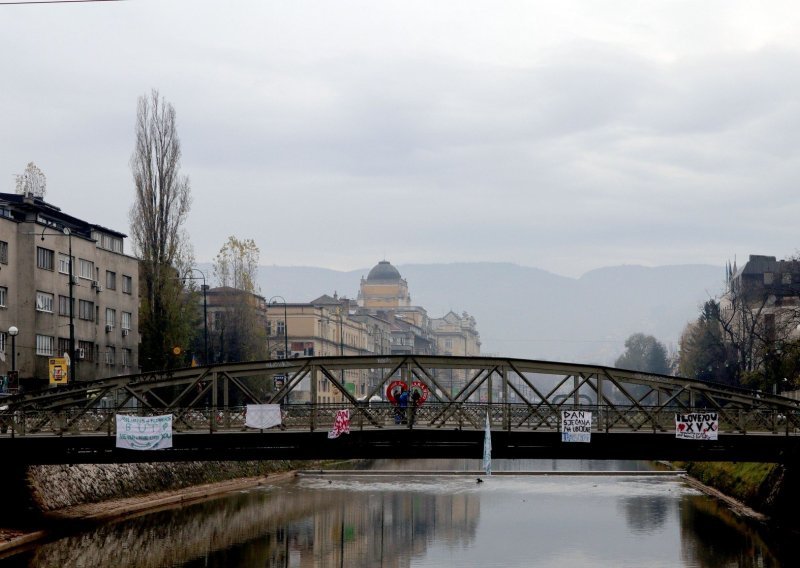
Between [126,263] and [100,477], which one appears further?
[126,263]

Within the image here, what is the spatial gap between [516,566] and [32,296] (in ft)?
152

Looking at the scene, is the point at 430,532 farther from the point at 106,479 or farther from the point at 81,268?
the point at 81,268

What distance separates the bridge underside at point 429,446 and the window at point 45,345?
33590 millimetres

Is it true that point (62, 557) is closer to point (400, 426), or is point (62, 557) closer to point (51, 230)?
point (400, 426)

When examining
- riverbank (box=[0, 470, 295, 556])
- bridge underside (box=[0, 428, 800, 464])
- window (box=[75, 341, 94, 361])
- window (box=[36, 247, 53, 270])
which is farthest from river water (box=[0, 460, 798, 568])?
window (box=[36, 247, 53, 270])

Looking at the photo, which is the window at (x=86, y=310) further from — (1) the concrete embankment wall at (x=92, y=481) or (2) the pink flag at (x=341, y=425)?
(2) the pink flag at (x=341, y=425)

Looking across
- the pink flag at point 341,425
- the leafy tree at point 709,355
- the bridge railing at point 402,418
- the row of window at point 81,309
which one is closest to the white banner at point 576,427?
the bridge railing at point 402,418

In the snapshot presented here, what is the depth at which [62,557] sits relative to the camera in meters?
46.2

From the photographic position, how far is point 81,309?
89875 millimetres

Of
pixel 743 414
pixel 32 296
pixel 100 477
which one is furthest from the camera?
pixel 32 296

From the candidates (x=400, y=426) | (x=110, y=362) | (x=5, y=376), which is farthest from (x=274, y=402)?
(x=110, y=362)

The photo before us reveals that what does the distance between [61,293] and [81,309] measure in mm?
3721

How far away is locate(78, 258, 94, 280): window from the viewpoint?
90000mm

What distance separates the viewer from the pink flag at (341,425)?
47000 millimetres
